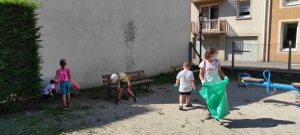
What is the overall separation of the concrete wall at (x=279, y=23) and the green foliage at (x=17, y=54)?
17525 millimetres

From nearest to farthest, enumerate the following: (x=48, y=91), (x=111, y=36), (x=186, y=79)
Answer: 1. (x=186, y=79)
2. (x=48, y=91)
3. (x=111, y=36)

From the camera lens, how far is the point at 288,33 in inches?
754

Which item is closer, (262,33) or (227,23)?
(262,33)

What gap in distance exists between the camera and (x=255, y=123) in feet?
17.7

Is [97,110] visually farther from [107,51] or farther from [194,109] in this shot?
[107,51]

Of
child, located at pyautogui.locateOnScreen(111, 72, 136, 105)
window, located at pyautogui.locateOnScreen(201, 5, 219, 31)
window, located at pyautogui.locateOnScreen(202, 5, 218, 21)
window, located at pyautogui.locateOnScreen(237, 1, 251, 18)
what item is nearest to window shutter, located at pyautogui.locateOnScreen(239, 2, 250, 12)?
window, located at pyautogui.locateOnScreen(237, 1, 251, 18)

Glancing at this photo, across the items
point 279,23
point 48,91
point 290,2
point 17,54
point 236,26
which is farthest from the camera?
point 236,26

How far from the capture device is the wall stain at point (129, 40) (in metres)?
10.3

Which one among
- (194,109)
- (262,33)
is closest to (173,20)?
(194,109)

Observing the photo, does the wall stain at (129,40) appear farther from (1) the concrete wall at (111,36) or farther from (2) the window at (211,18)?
(2) the window at (211,18)

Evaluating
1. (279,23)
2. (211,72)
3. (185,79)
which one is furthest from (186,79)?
(279,23)

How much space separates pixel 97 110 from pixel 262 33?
57.5ft

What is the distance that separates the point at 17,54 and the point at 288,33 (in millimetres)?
19226

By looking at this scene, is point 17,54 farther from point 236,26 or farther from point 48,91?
point 236,26
